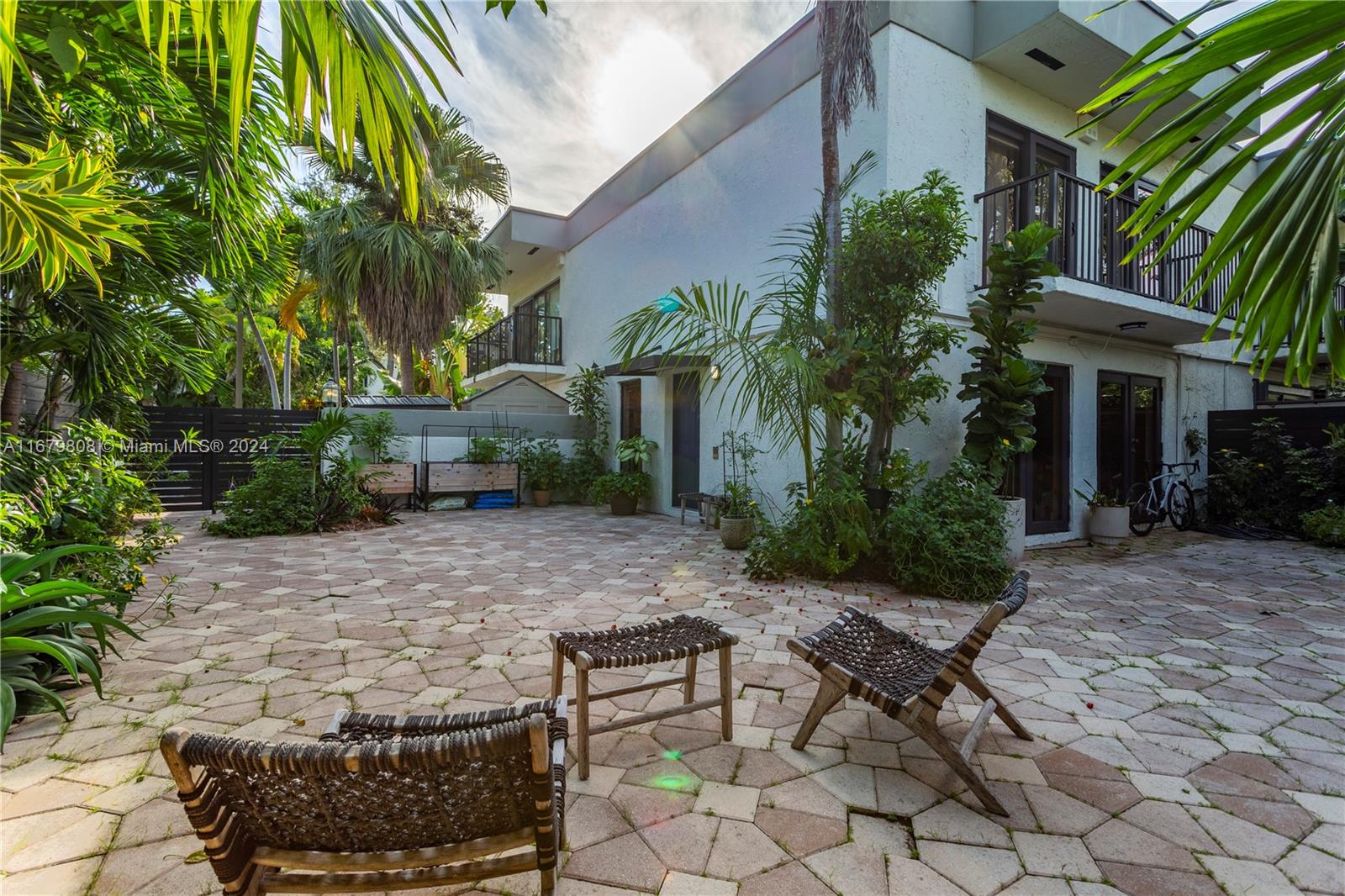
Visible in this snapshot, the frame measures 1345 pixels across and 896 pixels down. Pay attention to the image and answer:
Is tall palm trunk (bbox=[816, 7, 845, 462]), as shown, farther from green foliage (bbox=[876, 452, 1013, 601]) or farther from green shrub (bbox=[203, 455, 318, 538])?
green shrub (bbox=[203, 455, 318, 538])

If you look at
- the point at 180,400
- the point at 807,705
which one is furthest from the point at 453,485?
the point at 180,400

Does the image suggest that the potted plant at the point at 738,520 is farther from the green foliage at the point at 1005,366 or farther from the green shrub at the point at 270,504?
the green shrub at the point at 270,504

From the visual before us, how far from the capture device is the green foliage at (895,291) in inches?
203

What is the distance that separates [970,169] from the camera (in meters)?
6.76

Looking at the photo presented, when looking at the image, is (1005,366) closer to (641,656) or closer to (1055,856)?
(1055,856)

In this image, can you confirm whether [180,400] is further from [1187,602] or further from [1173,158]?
[1173,158]

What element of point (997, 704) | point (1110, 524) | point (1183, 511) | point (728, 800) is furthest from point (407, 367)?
point (1183, 511)

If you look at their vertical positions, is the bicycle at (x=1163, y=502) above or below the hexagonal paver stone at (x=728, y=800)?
above

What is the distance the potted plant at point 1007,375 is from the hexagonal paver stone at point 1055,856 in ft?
13.9

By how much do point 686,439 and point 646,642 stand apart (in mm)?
6966

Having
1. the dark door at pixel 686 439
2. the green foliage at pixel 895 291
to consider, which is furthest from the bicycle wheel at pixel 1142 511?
the dark door at pixel 686 439

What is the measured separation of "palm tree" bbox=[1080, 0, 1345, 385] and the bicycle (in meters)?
7.04

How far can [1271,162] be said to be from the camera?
1.72m

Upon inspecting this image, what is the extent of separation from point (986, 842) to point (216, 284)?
17.7 feet
